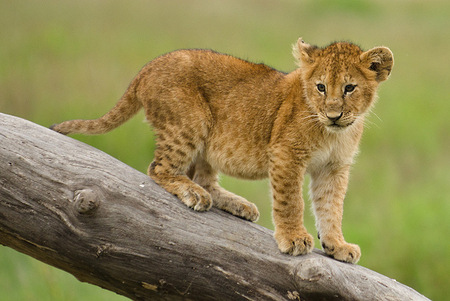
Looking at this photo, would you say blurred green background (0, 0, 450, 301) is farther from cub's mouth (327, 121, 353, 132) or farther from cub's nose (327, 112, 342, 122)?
cub's nose (327, 112, 342, 122)

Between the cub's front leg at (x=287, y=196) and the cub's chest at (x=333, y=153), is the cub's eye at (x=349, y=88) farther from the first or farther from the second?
the cub's front leg at (x=287, y=196)

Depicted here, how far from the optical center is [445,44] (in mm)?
16641

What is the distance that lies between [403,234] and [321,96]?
174 inches

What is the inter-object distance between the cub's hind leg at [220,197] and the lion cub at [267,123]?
0.01 meters

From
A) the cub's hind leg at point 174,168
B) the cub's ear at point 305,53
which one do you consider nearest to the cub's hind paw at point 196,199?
the cub's hind leg at point 174,168

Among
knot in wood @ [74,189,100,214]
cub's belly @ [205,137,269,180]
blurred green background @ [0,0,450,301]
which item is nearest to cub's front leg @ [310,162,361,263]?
cub's belly @ [205,137,269,180]

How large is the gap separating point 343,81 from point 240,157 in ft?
3.41

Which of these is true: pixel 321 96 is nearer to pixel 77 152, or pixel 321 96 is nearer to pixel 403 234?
pixel 77 152

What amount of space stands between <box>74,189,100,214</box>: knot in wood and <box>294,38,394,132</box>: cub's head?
1.71 m

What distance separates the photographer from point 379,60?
5.17m

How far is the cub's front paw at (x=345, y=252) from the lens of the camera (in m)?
5.22

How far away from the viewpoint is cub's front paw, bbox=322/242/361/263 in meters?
5.22

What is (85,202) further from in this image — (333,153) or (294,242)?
(333,153)

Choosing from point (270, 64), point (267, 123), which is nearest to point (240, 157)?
point (267, 123)
